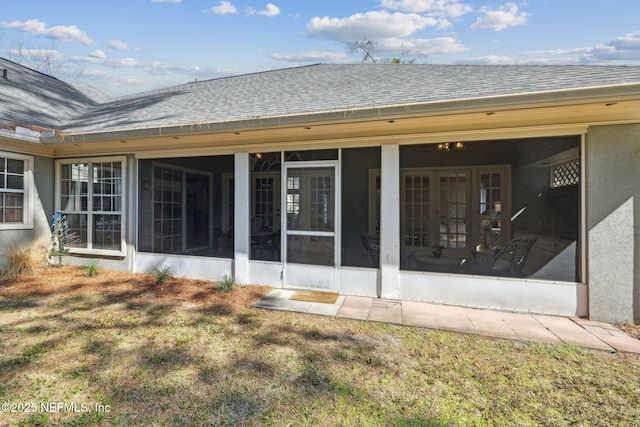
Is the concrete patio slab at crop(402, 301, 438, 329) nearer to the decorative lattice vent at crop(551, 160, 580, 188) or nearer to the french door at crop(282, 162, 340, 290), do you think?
the french door at crop(282, 162, 340, 290)

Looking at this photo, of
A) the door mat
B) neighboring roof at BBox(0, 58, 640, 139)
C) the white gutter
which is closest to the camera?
the white gutter

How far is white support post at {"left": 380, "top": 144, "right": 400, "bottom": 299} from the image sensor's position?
15.7ft

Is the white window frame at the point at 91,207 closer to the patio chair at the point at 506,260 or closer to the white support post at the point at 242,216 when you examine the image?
the white support post at the point at 242,216

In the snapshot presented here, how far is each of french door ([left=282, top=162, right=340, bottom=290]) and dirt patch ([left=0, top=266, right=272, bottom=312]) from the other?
73 centimetres

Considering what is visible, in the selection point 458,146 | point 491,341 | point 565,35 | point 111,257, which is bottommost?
point 491,341

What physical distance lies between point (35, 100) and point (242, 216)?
7.00 m

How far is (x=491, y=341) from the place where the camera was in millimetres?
3422

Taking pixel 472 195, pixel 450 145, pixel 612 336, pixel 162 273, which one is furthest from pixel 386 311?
pixel 162 273

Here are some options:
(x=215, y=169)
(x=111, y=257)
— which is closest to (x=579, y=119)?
(x=215, y=169)

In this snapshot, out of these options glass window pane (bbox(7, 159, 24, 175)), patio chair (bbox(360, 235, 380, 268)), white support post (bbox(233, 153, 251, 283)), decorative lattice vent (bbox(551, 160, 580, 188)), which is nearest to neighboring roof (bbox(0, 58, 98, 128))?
glass window pane (bbox(7, 159, 24, 175))

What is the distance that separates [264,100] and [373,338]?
4.87 m

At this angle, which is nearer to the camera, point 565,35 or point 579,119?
point 579,119

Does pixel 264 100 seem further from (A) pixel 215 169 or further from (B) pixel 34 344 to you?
(B) pixel 34 344

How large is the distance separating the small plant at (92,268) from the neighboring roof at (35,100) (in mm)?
A: 2968
